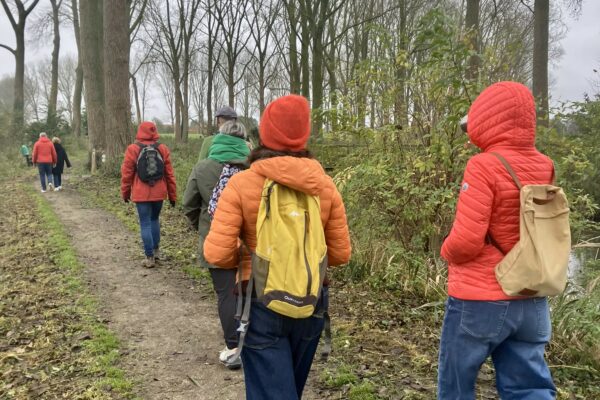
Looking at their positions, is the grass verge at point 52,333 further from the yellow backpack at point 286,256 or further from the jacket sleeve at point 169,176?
the yellow backpack at point 286,256

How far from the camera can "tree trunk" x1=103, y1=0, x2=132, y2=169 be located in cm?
1371

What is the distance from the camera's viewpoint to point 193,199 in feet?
13.5

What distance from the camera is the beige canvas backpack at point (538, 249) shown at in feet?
7.20

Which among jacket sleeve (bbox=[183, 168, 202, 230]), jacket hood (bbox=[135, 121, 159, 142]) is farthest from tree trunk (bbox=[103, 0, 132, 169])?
jacket sleeve (bbox=[183, 168, 202, 230])

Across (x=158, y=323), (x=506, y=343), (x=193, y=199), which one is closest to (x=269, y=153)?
(x=506, y=343)

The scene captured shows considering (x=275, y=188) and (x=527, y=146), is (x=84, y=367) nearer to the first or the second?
(x=275, y=188)

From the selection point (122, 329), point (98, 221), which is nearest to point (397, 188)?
point (122, 329)

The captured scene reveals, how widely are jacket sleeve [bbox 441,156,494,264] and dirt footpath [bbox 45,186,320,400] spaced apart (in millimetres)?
1862

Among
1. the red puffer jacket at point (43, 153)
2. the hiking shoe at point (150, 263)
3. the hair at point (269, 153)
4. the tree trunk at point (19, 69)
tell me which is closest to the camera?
the hair at point (269, 153)

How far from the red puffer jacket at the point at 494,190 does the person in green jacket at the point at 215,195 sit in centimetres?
189

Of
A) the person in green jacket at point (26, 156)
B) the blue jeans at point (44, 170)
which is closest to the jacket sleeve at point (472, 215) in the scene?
the blue jeans at point (44, 170)

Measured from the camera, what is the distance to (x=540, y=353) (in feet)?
7.72

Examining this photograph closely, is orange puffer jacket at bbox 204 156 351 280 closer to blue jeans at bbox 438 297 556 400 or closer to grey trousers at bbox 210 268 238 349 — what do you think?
blue jeans at bbox 438 297 556 400

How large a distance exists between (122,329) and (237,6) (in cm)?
2291
